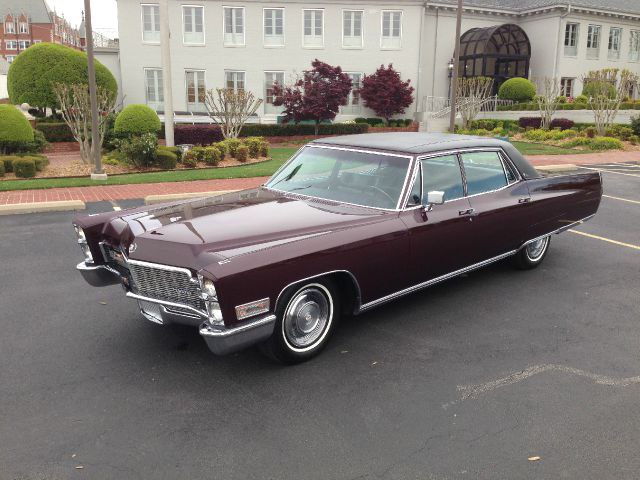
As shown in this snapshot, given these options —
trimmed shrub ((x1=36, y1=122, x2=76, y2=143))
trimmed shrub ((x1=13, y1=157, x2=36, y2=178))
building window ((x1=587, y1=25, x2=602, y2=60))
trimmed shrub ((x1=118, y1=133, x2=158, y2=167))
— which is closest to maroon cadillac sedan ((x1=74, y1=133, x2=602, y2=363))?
trimmed shrub ((x1=13, y1=157, x2=36, y2=178))

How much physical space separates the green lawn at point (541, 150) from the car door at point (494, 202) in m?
16.5

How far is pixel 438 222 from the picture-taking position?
5.21 meters

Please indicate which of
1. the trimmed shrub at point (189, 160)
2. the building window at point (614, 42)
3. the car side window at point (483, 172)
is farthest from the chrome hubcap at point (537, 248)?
the building window at point (614, 42)

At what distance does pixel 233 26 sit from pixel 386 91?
9541 millimetres

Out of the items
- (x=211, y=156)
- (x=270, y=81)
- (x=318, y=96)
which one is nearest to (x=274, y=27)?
(x=270, y=81)

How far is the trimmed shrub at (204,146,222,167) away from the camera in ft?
56.3

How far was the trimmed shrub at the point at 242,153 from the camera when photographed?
17984 mm

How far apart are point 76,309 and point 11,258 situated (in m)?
2.35

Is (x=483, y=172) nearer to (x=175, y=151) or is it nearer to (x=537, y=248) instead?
(x=537, y=248)

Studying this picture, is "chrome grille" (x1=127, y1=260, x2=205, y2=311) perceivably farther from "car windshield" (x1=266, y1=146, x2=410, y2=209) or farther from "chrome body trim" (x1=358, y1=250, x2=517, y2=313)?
"car windshield" (x1=266, y1=146, x2=410, y2=209)

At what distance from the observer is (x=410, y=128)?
109 feet

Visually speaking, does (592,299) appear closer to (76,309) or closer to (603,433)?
(603,433)

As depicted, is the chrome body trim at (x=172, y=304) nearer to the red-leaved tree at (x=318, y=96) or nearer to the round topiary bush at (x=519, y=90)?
the red-leaved tree at (x=318, y=96)

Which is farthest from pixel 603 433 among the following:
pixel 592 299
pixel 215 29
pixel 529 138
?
pixel 215 29
